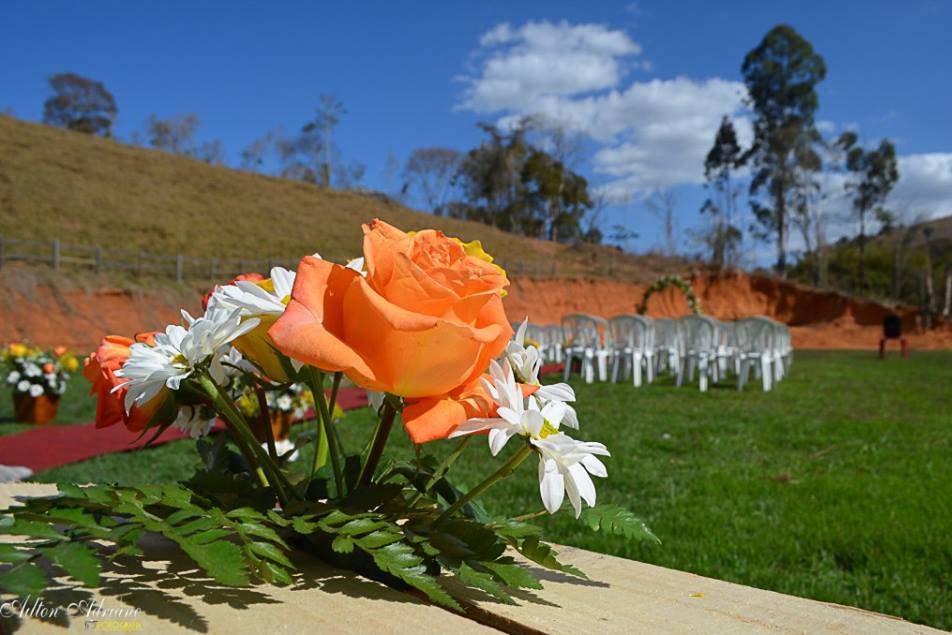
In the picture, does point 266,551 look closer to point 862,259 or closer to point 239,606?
point 239,606

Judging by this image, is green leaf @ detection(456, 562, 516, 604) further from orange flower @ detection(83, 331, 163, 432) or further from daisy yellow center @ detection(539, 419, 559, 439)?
orange flower @ detection(83, 331, 163, 432)

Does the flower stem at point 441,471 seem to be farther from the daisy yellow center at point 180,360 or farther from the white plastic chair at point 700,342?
the white plastic chair at point 700,342

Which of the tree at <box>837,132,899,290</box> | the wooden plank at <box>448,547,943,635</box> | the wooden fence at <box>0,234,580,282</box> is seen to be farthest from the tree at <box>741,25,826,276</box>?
the wooden plank at <box>448,547,943,635</box>

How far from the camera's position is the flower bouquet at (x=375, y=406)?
0.63 meters

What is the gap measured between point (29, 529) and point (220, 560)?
6.6 inches

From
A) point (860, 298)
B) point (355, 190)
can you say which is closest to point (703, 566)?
point (860, 298)

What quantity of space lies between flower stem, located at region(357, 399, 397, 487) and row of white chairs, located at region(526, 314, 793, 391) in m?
10.4

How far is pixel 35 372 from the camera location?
7.64 meters

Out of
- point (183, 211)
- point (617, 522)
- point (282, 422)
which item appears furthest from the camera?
point (183, 211)

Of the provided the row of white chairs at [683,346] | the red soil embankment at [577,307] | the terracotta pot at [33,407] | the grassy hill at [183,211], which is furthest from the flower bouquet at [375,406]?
the grassy hill at [183,211]

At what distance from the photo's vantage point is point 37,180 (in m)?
33.3

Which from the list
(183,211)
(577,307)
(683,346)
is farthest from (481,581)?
(183,211)

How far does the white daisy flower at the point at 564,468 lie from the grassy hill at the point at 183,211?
31557 mm

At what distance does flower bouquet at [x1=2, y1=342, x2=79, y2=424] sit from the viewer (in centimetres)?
763
